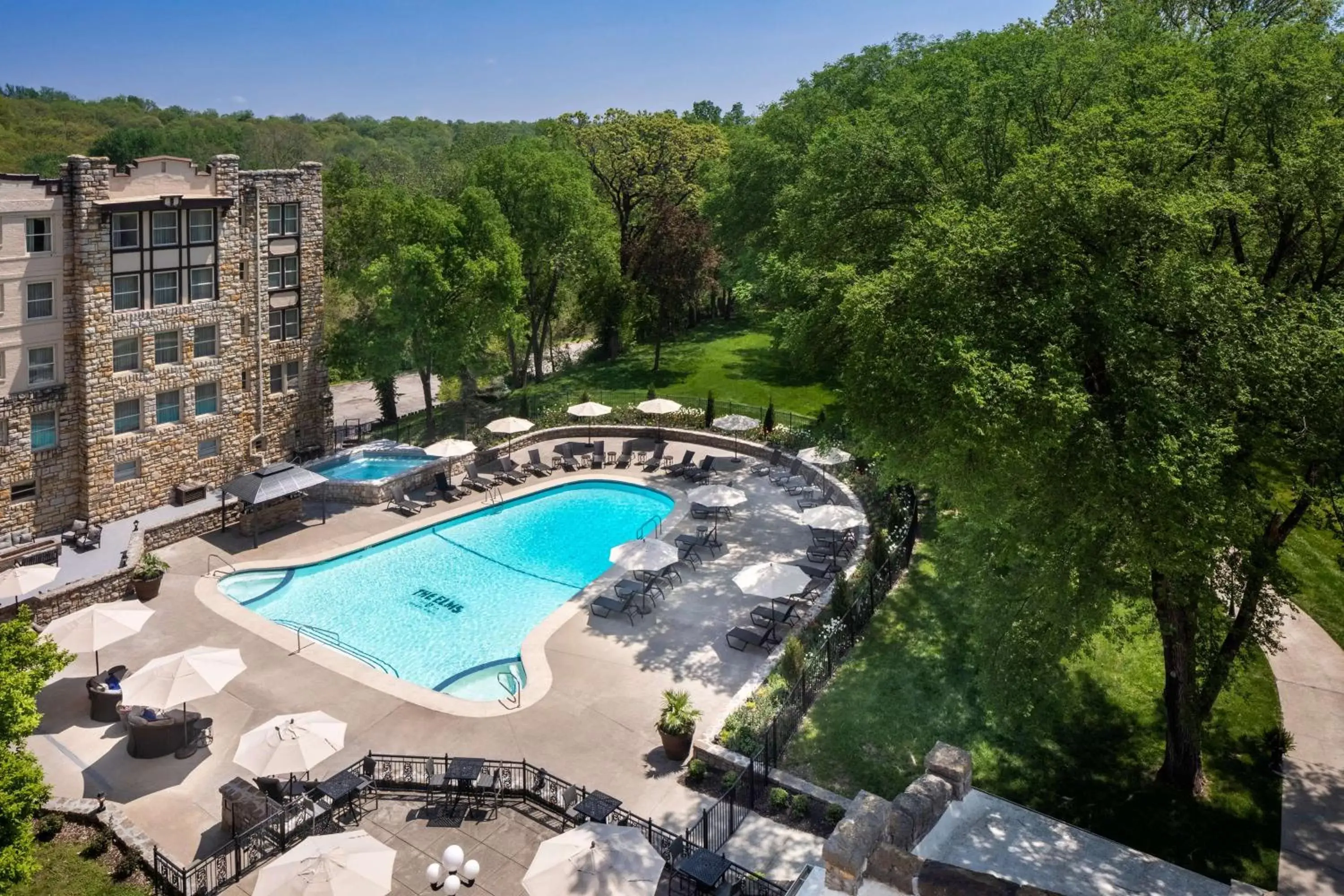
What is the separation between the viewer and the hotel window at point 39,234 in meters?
24.8

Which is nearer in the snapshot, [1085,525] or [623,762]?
[1085,525]

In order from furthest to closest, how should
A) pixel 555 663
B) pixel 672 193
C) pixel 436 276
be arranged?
pixel 672 193 → pixel 436 276 → pixel 555 663

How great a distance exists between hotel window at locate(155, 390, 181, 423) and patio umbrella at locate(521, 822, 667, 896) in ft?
66.1

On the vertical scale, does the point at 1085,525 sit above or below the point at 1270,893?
above

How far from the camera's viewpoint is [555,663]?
69.2ft

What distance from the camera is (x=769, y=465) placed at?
34.7m

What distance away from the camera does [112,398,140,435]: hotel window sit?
27344 millimetres

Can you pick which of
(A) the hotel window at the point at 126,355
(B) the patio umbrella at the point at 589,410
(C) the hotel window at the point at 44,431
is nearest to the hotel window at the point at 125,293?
(A) the hotel window at the point at 126,355

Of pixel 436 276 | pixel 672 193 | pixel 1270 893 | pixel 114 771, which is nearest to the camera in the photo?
pixel 1270 893

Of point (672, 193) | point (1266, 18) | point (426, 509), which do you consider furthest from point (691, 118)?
point (426, 509)

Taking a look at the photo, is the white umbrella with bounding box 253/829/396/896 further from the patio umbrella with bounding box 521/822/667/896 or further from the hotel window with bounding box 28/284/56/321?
the hotel window with bounding box 28/284/56/321

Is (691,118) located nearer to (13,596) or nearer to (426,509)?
(426,509)

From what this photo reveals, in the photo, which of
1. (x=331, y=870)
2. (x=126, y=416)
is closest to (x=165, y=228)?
(x=126, y=416)

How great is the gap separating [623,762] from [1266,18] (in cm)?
3656
